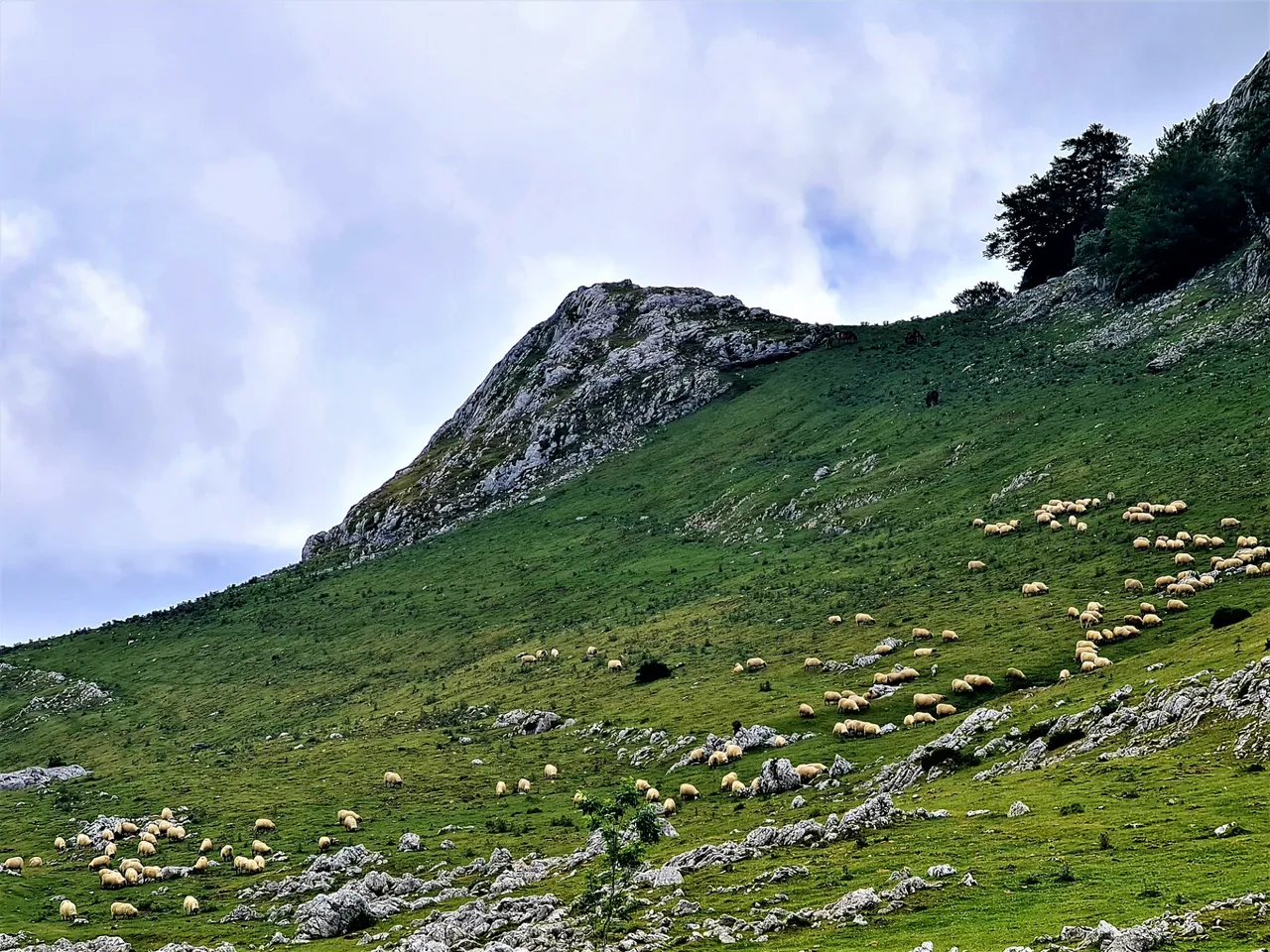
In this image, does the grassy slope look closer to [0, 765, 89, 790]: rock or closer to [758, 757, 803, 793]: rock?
[758, 757, 803, 793]: rock

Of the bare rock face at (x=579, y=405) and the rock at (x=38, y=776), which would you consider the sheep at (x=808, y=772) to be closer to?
the rock at (x=38, y=776)

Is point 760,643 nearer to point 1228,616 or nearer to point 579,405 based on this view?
point 1228,616

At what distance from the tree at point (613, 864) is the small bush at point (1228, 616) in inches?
1207

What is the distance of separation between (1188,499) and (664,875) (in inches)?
2087

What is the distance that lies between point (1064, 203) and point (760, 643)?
127 meters

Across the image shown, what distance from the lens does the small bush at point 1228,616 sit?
150 feet

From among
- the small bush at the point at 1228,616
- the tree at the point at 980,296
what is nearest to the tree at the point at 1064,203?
the tree at the point at 980,296

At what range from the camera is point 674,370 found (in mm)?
166375

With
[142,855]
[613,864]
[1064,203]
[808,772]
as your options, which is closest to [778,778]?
[808,772]

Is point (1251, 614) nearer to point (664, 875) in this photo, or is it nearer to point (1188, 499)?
point (1188, 499)

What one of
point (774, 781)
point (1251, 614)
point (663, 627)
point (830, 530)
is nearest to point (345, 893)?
point (774, 781)

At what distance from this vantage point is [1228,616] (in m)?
46.3

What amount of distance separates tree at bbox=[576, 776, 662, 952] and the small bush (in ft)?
101

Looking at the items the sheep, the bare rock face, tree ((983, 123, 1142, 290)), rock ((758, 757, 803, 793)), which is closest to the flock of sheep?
rock ((758, 757, 803, 793))
